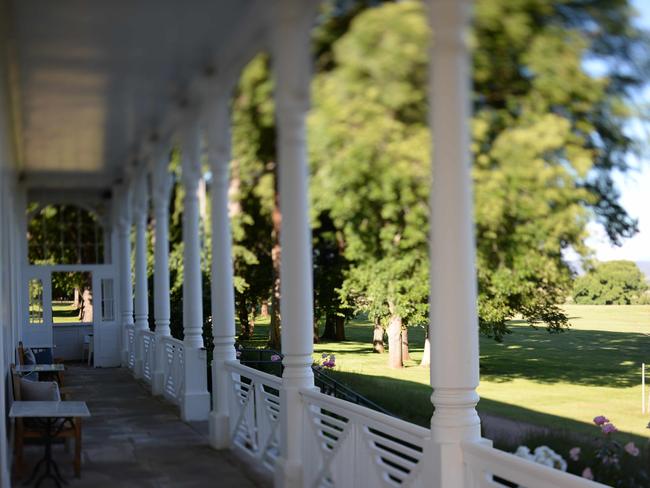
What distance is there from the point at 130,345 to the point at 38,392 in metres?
8.81

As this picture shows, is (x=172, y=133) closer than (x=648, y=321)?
No

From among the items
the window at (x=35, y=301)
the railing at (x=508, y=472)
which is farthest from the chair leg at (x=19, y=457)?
the window at (x=35, y=301)

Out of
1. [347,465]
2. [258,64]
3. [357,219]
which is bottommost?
[347,465]

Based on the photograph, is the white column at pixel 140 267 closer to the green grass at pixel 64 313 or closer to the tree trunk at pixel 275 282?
the tree trunk at pixel 275 282

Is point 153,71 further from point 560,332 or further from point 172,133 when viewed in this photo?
point 560,332

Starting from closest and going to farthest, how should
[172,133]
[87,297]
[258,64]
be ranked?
[258,64]
[172,133]
[87,297]

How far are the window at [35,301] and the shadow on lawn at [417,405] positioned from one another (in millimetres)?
9386

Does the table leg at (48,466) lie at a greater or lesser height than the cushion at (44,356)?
lesser

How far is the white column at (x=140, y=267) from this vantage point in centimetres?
1420

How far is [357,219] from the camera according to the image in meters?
7.88

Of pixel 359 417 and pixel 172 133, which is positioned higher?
pixel 172 133

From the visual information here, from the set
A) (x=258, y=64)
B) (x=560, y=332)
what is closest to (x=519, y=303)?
(x=560, y=332)

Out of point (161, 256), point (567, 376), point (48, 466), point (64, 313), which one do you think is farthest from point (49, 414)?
point (64, 313)

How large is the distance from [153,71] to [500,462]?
5.79m
